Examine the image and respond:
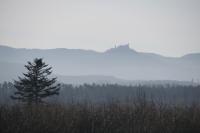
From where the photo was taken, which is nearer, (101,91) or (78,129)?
(78,129)

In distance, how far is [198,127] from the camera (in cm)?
725

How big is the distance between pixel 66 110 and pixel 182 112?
2967 millimetres

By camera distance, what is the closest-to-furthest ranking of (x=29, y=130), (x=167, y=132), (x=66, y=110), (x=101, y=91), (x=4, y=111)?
(x=29, y=130) → (x=167, y=132) → (x=4, y=111) → (x=66, y=110) → (x=101, y=91)

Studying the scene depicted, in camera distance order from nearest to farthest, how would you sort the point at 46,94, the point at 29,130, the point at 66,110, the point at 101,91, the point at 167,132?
1. the point at 29,130
2. the point at 167,132
3. the point at 66,110
4. the point at 46,94
5. the point at 101,91

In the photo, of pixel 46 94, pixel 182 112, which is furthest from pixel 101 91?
pixel 182 112

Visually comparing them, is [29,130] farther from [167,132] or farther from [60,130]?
[167,132]

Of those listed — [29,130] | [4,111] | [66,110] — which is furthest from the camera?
[66,110]

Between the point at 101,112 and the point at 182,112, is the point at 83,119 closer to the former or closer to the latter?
the point at 101,112

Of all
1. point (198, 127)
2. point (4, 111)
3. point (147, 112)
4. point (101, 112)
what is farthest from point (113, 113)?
point (4, 111)

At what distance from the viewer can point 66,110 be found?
26.3 ft

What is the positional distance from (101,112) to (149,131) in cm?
139

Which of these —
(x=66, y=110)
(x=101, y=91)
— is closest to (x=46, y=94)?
(x=66, y=110)

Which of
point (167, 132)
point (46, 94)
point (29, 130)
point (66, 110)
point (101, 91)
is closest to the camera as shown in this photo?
point (29, 130)

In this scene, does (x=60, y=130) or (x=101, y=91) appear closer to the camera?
(x=60, y=130)
